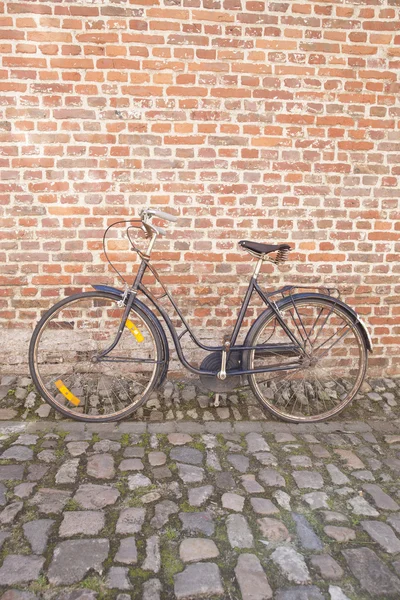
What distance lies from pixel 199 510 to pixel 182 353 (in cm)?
129

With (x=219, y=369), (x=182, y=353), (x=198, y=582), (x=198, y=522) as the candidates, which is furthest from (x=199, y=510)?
(x=182, y=353)

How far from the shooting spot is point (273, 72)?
363cm

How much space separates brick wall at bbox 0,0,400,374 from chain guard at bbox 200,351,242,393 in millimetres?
511

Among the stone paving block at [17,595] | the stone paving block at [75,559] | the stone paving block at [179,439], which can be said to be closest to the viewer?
the stone paving block at [17,595]

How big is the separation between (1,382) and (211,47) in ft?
9.46

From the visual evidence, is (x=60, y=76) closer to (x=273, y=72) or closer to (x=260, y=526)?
(x=273, y=72)

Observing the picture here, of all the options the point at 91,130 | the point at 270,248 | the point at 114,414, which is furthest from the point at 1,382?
the point at 270,248

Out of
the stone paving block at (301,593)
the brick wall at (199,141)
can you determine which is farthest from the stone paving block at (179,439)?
the stone paving block at (301,593)

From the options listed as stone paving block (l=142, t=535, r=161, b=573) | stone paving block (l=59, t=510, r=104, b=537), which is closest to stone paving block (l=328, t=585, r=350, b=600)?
stone paving block (l=142, t=535, r=161, b=573)

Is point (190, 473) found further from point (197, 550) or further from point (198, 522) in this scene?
point (197, 550)

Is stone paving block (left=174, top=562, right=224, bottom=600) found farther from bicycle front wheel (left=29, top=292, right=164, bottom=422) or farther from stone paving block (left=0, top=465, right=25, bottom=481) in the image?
bicycle front wheel (left=29, top=292, right=164, bottom=422)

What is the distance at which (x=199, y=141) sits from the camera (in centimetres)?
368

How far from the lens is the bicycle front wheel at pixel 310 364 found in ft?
11.3

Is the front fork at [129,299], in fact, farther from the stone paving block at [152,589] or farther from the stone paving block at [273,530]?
the stone paving block at [152,589]
